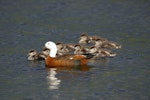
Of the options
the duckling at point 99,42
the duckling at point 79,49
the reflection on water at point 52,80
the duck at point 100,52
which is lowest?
the reflection on water at point 52,80

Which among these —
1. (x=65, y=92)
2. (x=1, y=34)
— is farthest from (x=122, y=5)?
(x=65, y=92)

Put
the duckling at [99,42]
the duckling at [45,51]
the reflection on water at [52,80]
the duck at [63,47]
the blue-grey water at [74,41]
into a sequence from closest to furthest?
the blue-grey water at [74,41] < the reflection on water at [52,80] < the duckling at [45,51] < the duck at [63,47] < the duckling at [99,42]

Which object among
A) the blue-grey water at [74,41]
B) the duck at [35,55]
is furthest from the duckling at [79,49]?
the duck at [35,55]

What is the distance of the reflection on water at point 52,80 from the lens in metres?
19.5

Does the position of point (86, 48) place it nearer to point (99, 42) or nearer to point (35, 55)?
point (99, 42)

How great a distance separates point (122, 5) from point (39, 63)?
941 cm

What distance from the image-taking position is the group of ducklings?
23.2 metres

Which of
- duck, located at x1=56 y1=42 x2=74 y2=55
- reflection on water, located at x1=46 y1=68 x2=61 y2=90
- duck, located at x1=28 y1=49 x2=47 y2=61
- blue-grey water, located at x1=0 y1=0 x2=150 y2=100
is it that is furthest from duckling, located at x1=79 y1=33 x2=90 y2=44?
reflection on water, located at x1=46 y1=68 x2=61 y2=90

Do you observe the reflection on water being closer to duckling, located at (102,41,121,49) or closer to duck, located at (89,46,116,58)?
duck, located at (89,46,116,58)

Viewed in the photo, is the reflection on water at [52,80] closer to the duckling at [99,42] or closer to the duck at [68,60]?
the duck at [68,60]

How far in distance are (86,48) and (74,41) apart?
1371 millimetres

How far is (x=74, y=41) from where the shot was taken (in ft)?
84.8

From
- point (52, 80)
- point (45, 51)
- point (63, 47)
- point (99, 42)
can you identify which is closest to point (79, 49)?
point (63, 47)

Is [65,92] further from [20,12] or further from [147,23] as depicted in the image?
[20,12]
